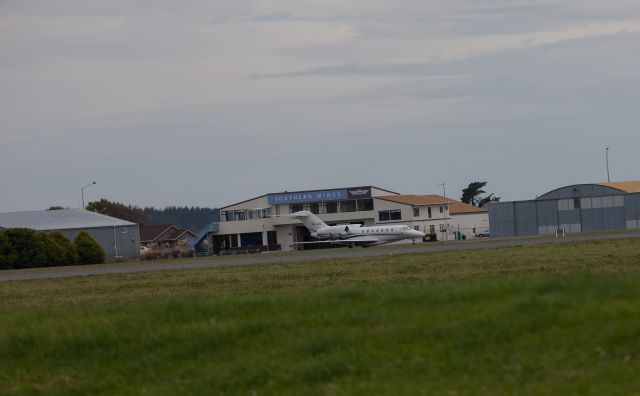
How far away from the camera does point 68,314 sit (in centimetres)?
1438

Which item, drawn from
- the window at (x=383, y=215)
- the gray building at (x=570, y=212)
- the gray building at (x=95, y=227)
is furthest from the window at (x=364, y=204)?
the gray building at (x=95, y=227)

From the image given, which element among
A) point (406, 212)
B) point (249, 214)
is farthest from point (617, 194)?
point (249, 214)

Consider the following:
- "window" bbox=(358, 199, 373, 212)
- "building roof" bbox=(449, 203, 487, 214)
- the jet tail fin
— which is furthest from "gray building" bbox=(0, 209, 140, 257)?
"building roof" bbox=(449, 203, 487, 214)

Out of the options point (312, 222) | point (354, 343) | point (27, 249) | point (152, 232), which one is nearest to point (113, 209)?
point (152, 232)

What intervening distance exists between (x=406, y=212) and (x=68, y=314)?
10198 centimetres

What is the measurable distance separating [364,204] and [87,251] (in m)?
48.7

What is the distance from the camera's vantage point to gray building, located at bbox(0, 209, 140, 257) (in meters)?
96.2

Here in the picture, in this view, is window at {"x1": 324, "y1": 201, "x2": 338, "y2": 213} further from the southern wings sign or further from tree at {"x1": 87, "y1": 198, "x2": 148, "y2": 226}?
tree at {"x1": 87, "y1": 198, "x2": 148, "y2": 226}

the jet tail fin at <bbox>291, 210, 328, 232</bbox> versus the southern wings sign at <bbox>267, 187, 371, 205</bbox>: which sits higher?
the southern wings sign at <bbox>267, 187, 371, 205</bbox>

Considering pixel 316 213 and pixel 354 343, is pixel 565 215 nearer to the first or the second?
pixel 316 213

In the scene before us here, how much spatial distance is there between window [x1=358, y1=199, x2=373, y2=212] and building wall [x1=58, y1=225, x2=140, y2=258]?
1205 inches

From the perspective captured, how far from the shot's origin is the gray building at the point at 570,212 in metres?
90.4

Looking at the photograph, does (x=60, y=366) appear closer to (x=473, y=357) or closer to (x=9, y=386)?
(x=9, y=386)

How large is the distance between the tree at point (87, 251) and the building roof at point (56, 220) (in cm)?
2003
